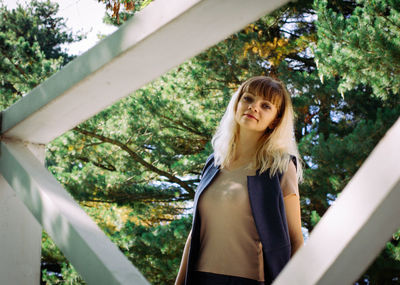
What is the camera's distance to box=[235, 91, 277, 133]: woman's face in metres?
1.47

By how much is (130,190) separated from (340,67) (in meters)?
4.12

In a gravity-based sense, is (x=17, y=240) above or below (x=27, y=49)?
below

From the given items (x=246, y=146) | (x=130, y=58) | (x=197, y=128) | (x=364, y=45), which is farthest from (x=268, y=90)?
(x=197, y=128)

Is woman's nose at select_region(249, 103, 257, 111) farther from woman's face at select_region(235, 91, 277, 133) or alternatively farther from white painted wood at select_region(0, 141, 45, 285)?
white painted wood at select_region(0, 141, 45, 285)

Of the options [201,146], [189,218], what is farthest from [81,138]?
[189,218]

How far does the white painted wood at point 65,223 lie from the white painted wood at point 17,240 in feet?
0.24

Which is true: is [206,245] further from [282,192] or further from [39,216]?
[39,216]

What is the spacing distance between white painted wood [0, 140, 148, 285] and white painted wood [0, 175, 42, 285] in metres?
0.09

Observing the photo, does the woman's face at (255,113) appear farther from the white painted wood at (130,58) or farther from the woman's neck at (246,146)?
the white painted wood at (130,58)

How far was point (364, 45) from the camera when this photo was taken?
3842 mm

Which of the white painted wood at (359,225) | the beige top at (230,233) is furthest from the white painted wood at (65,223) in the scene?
the beige top at (230,233)

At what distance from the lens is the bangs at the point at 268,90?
4.96 ft

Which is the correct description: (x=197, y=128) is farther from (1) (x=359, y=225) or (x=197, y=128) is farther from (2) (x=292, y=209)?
(1) (x=359, y=225)

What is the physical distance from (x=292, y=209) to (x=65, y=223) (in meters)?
0.77
